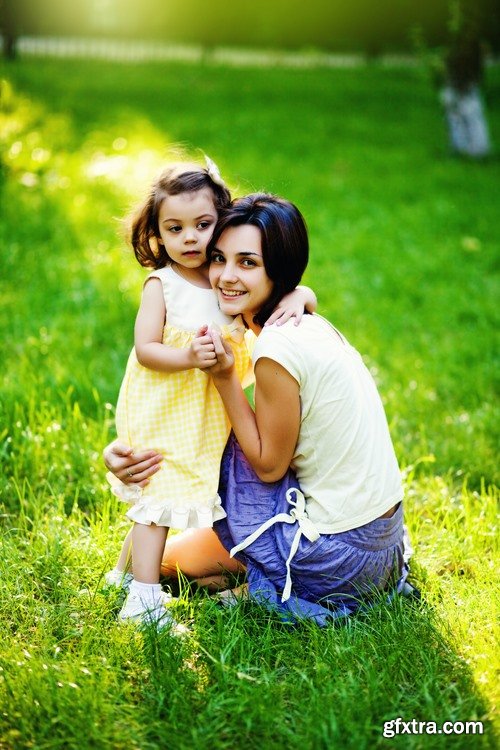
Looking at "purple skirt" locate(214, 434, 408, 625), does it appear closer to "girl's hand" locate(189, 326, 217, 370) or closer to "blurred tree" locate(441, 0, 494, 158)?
"girl's hand" locate(189, 326, 217, 370)

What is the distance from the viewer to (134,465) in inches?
99.9

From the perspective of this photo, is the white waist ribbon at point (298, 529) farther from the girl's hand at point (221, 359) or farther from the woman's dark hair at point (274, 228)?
the woman's dark hair at point (274, 228)

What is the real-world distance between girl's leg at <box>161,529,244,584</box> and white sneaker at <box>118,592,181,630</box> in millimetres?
220

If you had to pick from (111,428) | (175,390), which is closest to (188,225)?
(175,390)

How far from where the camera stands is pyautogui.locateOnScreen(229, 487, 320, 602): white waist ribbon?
2.42 metres

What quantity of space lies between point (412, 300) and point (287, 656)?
12.2 ft

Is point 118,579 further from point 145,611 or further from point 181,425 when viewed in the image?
point 181,425

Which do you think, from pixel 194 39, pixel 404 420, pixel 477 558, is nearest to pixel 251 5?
pixel 194 39

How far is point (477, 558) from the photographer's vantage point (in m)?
2.85

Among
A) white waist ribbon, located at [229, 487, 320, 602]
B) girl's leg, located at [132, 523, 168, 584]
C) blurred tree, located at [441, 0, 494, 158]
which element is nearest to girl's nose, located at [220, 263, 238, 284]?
white waist ribbon, located at [229, 487, 320, 602]

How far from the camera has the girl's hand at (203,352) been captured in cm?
233

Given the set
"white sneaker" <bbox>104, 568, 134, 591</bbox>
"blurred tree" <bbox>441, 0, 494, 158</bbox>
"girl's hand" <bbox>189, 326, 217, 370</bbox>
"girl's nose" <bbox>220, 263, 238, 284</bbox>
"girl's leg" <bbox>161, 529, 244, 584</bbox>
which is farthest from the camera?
"blurred tree" <bbox>441, 0, 494, 158</bbox>

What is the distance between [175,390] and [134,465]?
26cm

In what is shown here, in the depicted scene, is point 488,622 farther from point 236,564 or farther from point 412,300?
point 412,300
